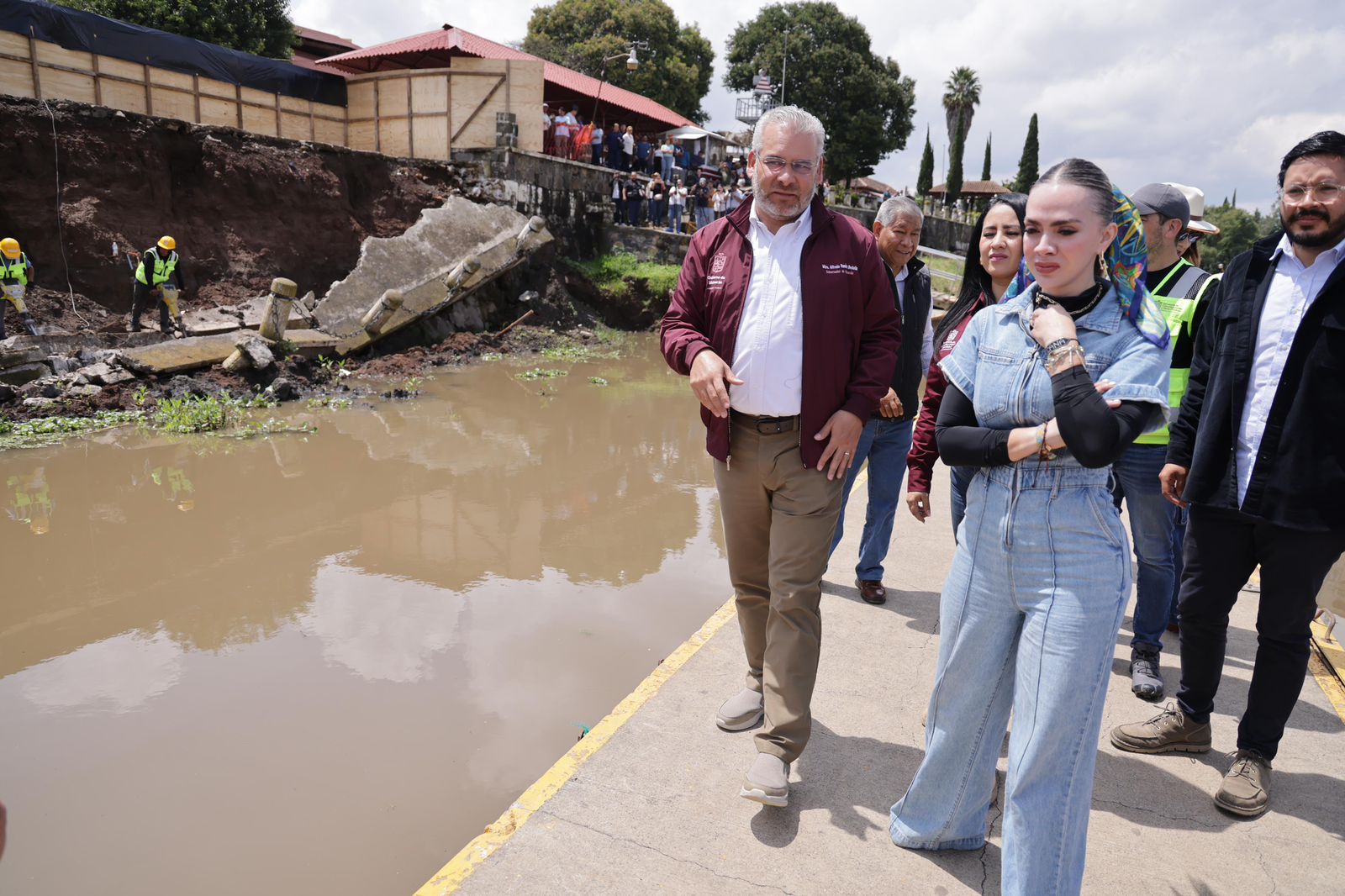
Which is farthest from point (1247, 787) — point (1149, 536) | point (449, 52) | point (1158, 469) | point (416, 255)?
point (449, 52)

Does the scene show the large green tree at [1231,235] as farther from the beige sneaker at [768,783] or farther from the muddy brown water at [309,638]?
the beige sneaker at [768,783]

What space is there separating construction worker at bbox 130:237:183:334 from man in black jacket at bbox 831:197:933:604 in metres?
11.0

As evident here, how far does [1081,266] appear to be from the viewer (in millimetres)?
2064

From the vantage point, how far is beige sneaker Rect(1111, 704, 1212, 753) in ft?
10.2

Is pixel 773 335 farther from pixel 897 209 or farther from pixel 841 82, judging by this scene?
pixel 841 82

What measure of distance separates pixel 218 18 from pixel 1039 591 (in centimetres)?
2844

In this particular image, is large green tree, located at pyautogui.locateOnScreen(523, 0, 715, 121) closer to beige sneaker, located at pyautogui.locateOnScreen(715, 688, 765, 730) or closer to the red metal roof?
the red metal roof

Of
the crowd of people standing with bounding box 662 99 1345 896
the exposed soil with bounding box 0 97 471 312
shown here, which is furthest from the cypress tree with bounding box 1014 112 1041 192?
the crowd of people standing with bounding box 662 99 1345 896

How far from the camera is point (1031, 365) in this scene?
212 centimetres

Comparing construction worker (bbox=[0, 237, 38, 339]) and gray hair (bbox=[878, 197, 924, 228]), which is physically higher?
gray hair (bbox=[878, 197, 924, 228])

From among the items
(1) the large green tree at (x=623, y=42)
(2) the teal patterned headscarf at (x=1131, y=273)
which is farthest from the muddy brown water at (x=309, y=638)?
(1) the large green tree at (x=623, y=42)

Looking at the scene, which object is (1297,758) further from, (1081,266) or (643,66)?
(643,66)

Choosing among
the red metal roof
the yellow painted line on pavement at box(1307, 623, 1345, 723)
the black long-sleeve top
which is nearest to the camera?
the black long-sleeve top

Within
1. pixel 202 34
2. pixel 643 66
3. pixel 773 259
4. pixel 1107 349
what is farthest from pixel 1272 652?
pixel 643 66
